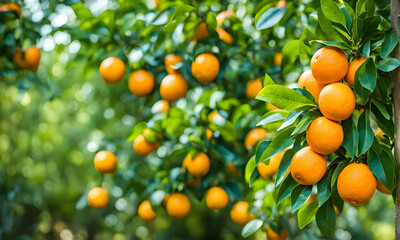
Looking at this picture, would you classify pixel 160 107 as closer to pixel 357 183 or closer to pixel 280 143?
pixel 280 143

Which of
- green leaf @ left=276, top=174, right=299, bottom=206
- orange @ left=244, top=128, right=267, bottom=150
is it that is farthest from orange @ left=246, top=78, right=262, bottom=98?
green leaf @ left=276, top=174, right=299, bottom=206

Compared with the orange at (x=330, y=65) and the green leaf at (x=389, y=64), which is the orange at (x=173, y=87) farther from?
the green leaf at (x=389, y=64)

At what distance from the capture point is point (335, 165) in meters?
1.22

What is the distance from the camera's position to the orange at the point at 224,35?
178cm

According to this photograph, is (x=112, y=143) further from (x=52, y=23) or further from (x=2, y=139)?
(x=2, y=139)

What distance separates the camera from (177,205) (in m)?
1.83

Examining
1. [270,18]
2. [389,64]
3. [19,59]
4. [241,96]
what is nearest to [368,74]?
[389,64]

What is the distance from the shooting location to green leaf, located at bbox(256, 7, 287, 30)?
1.48 m

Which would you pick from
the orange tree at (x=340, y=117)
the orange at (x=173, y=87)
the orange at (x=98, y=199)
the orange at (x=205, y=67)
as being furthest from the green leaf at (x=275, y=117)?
the orange at (x=98, y=199)

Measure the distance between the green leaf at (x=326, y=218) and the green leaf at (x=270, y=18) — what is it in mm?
726

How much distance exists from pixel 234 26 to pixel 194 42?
22 cm

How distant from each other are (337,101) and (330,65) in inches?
4.5

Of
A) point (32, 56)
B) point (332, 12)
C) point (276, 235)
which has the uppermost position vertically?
point (332, 12)

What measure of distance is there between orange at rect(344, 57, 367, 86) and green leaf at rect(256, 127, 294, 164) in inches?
9.0
